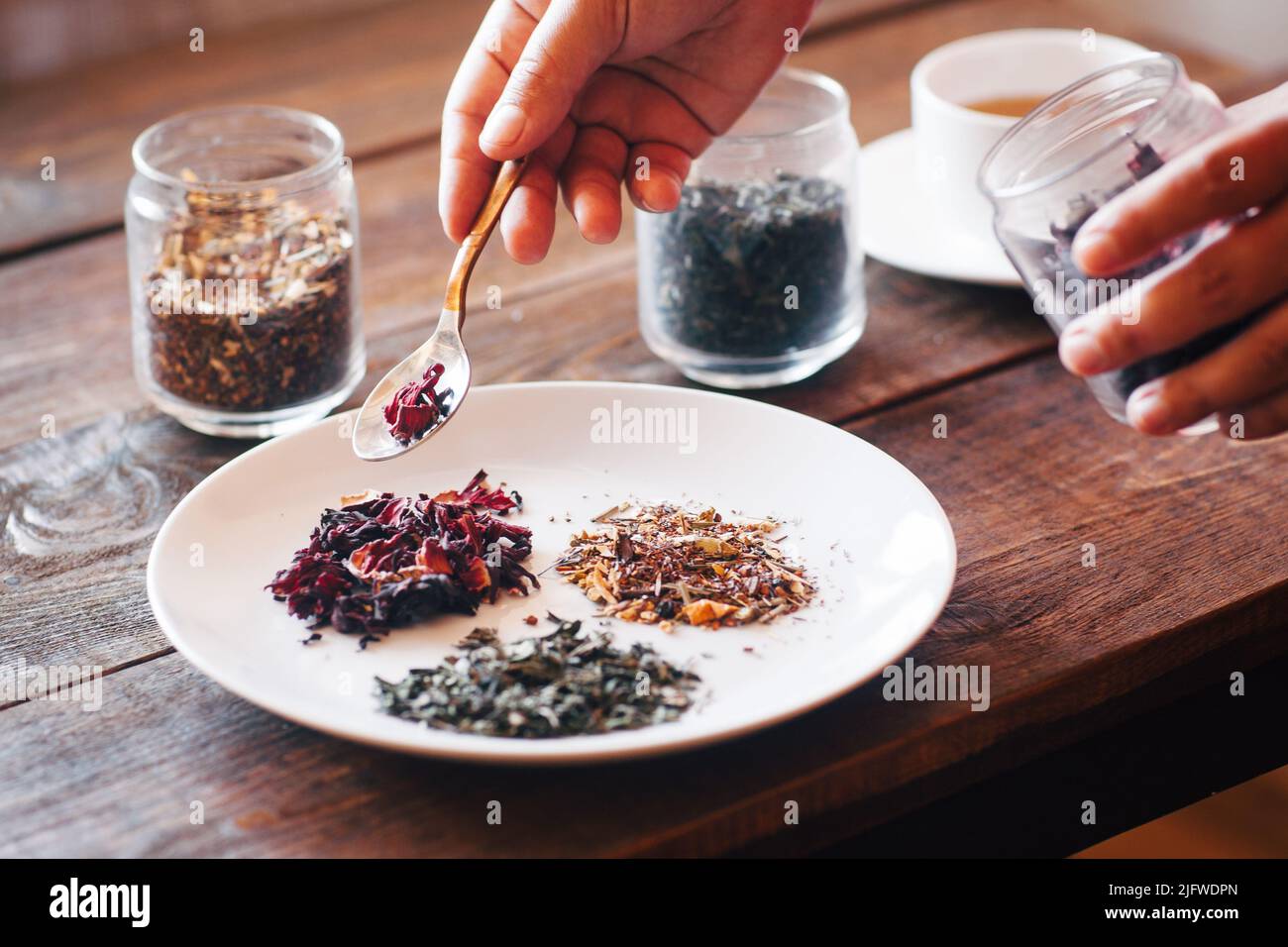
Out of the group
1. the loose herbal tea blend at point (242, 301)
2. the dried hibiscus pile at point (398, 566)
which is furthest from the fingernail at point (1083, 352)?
the loose herbal tea blend at point (242, 301)

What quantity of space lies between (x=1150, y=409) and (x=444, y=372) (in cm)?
66

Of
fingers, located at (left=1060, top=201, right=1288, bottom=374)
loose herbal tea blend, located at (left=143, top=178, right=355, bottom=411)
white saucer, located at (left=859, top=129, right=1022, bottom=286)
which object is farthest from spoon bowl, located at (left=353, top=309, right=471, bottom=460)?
fingers, located at (left=1060, top=201, right=1288, bottom=374)

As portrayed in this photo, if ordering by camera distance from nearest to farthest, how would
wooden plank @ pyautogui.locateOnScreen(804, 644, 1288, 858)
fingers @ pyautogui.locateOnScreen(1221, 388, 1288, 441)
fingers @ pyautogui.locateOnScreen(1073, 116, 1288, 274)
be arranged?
fingers @ pyautogui.locateOnScreen(1073, 116, 1288, 274) → fingers @ pyautogui.locateOnScreen(1221, 388, 1288, 441) → wooden plank @ pyautogui.locateOnScreen(804, 644, 1288, 858)

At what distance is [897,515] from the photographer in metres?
1.19

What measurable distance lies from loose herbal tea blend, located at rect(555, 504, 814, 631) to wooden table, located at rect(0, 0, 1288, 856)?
111mm

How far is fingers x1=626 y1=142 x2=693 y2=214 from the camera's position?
54.7 inches

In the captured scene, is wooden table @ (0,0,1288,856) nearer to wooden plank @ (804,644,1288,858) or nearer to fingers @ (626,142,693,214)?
wooden plank @ (804,644,1288,858)

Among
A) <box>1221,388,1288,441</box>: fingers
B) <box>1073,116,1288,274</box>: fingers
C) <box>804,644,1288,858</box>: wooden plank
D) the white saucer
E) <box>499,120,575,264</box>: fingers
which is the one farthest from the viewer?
the white saucer

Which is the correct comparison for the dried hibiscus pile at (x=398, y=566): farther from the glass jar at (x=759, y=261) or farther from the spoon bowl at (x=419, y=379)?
the glass jar at (x=759, y=261)

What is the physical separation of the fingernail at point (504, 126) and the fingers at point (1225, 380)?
665 millimetres

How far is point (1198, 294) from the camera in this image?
36.6 inches

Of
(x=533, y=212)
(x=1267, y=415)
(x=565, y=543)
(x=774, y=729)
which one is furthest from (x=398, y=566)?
(x=1267, y=415)

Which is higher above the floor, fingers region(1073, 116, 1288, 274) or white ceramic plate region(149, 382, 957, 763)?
fingers region(1073, 116, 1288, 274)

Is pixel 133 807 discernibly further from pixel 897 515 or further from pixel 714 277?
pixel 714 277
